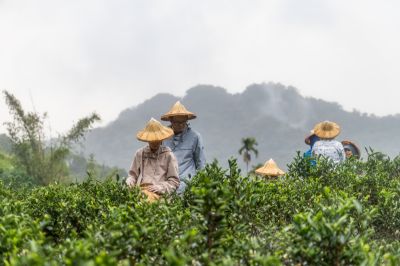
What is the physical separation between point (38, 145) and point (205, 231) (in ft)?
100

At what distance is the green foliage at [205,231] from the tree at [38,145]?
27.7m

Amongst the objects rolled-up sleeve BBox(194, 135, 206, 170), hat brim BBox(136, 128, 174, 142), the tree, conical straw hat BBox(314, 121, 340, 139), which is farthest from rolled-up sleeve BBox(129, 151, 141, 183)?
the tree

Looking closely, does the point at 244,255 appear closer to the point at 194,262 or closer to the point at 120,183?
the point at 194,262

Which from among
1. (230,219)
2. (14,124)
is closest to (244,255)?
(230,219)

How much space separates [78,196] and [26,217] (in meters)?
1.48

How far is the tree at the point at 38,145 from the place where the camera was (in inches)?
1254

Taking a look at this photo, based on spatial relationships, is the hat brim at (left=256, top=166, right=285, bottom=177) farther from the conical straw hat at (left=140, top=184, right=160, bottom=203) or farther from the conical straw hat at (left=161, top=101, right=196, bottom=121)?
the conical straw hat at (left=140, top=184, right=160, bottom=203)

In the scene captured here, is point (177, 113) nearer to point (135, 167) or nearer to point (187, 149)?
point (187, 149)

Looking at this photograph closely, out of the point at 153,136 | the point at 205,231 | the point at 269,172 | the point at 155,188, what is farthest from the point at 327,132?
the point at 205,231

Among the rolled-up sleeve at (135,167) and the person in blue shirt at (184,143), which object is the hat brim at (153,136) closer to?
the rolled-up sleeve at (135,167)

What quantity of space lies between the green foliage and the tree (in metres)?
27.7

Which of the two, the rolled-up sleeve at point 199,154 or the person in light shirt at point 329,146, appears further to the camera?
the person in light shirt at point 329,146

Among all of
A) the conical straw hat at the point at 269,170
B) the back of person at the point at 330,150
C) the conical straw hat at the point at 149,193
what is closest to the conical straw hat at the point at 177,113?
the conical straw hat at the point at 149,193

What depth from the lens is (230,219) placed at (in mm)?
4238
